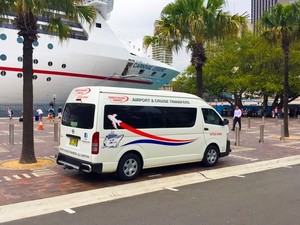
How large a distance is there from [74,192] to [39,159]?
3.89 metres

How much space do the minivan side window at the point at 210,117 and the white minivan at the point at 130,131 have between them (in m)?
0.05

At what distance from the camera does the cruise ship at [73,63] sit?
1335 inches

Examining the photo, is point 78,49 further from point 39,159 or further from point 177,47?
point 39,159

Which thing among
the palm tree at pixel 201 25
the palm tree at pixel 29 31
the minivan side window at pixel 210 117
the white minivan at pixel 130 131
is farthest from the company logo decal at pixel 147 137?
the palm tree at pixel 201 25

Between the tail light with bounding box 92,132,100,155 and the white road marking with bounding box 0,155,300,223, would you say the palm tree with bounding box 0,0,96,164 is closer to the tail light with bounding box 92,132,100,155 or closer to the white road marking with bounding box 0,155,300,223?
the tail light with bounding box 92,132,100,155

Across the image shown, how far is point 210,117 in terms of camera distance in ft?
32.5

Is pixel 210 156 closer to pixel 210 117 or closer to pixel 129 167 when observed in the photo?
pixel 210 117

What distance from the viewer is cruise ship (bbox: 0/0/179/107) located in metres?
33.9

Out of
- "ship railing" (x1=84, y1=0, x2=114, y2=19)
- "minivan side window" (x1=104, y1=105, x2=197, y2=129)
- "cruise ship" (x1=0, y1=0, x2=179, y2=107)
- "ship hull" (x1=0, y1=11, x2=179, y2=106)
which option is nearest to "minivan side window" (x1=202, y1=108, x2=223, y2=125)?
"minivan side window" (x1=104, y1=105, x2=197, y2=129)

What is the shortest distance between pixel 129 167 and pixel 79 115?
1.64 m

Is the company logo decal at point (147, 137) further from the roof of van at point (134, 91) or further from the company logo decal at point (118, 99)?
the roof of van at point (134, 91)

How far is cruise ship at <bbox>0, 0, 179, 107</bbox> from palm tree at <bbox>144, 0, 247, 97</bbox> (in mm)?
18896

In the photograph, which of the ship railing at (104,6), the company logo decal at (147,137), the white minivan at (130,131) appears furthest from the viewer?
the ship railing at (104,6)

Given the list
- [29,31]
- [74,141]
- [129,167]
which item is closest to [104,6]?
[29,31]
